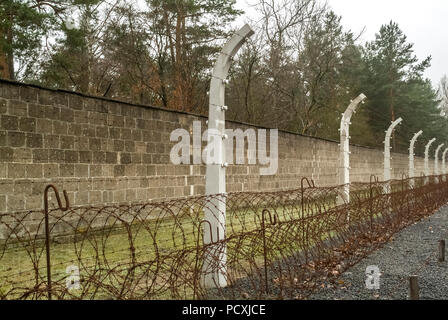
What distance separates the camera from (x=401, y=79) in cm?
3775

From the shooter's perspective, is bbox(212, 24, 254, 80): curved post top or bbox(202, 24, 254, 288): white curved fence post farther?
bbox(212, 24, 254, 80): curved post top

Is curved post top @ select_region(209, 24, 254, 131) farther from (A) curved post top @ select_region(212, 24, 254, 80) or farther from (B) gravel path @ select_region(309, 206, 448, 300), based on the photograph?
(B) gravel path @ select_region(309, 206, 448, 300)

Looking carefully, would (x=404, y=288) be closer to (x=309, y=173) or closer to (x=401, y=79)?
(x=309, y=173)

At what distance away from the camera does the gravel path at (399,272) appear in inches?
175

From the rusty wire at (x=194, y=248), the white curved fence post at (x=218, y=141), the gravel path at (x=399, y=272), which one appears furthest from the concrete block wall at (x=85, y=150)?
the gravel path at (x=399, y=272)

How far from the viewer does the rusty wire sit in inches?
128

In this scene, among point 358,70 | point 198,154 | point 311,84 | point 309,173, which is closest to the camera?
point 198,154

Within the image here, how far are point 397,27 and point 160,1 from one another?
991 inches

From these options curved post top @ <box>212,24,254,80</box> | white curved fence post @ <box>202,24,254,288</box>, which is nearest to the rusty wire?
white curved fence post @ <box>202,24,254,288</box>

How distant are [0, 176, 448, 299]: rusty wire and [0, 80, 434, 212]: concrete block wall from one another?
0.42 metres

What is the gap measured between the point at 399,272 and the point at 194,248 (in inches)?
127

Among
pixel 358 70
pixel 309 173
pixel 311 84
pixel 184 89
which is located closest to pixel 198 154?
pixel 309 173

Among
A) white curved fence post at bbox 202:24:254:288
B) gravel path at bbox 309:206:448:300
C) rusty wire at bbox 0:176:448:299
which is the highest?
white curved fence post at bbox 202:24:254:288

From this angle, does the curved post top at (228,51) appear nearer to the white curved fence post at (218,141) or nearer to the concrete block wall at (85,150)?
the white curved fence post at (218,141)
